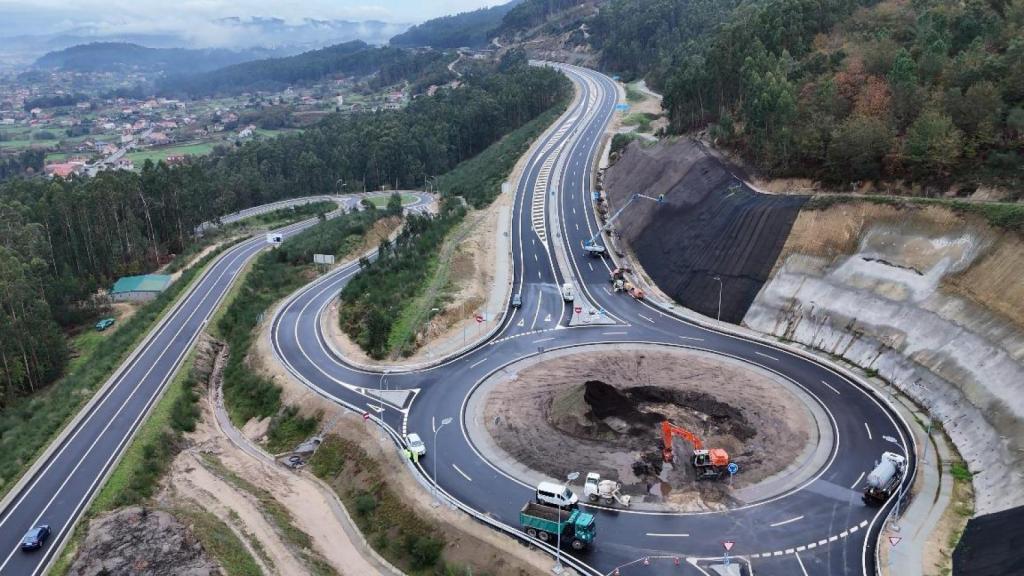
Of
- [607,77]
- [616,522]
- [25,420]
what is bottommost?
[25,420]

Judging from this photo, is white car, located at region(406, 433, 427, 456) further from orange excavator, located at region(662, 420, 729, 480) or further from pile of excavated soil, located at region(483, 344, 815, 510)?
orange excavator, located at region(662, 420, 729, 480)

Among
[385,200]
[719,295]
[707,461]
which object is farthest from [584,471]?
[385,200]

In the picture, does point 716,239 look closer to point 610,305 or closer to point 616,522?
point 610,305

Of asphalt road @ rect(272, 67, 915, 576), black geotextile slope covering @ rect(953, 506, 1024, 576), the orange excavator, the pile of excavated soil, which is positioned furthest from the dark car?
black geotextile slope covering @ rect(953, 506, 1024, 576)

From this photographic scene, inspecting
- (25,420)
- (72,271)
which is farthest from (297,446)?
(72,271)

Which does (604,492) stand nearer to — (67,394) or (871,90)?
(67,394)
